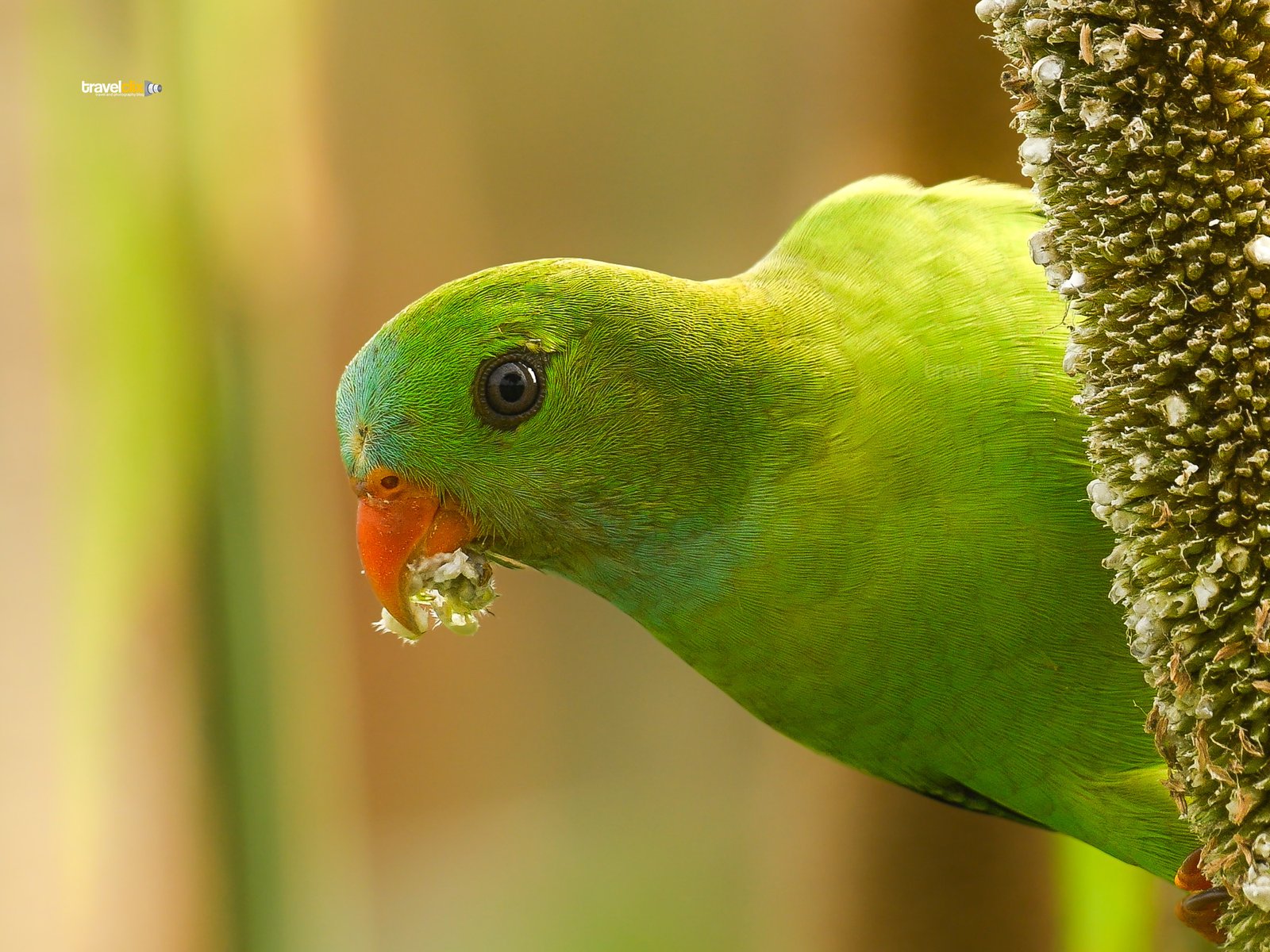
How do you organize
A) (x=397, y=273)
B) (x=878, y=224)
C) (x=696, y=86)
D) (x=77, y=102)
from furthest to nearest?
(x=696, y=86) < (x=397, y=273) < (x=77, y=102) < (x=878, y=224)

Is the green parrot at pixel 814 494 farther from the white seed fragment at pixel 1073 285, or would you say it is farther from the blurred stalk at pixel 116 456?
the blurred stalk at pixel 116 456

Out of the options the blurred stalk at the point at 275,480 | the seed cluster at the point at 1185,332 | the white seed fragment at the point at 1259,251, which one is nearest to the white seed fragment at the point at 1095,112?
the seed cluster at the point at 1185,332

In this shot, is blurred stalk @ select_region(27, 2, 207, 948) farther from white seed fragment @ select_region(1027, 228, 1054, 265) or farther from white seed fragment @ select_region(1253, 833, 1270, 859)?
white seed fragment @ select_region(1253, 833, 1270, 859)

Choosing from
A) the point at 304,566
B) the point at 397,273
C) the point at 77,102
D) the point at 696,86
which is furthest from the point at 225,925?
the point at 696,86

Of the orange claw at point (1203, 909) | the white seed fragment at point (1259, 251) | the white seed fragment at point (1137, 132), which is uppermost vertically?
the white seed fragment at point (1137, 132)

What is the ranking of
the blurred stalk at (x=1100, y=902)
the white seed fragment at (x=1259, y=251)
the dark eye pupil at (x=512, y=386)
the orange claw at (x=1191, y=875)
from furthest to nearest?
the blurred stalk at (x=1100, y=902) < the dark eye pupil at (x=512, y=386) < the orange claw at (x=1191, y=875) < the white seed fragment at (x=1259, y=251)

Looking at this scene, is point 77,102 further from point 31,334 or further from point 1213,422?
point 1213,422

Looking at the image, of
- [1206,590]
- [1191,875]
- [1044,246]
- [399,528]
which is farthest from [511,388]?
[1191,875]
